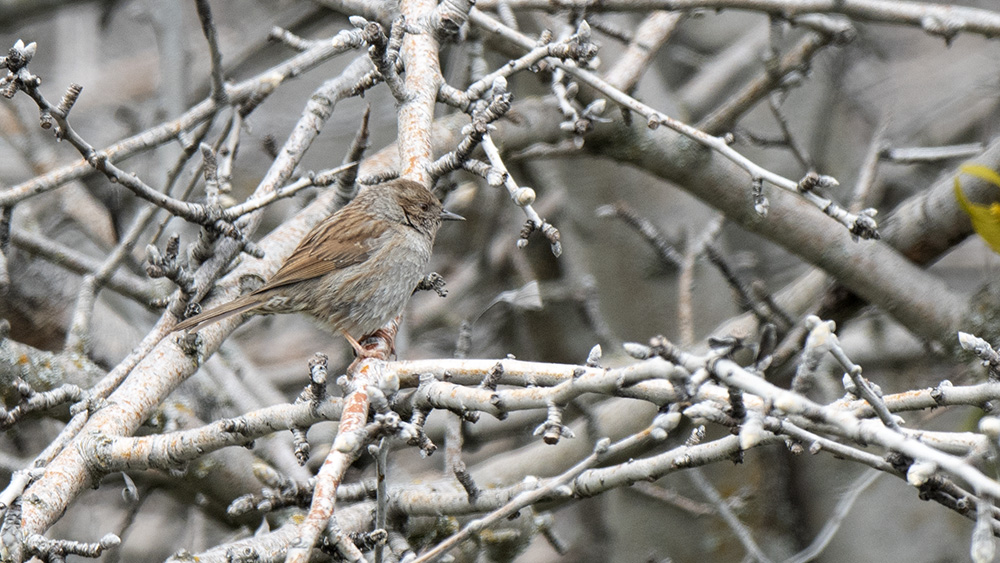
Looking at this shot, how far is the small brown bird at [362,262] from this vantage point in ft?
12.8

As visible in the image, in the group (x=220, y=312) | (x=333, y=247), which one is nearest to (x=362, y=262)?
(x=333, y=247)

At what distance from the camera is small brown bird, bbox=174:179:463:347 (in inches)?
154

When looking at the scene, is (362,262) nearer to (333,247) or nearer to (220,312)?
(333,247)

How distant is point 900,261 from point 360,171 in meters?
2.68

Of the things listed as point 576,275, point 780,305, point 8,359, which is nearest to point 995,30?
point 780,305

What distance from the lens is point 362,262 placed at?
427cm

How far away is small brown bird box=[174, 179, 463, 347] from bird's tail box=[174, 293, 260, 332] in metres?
0.18

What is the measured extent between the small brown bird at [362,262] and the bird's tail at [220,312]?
176mm

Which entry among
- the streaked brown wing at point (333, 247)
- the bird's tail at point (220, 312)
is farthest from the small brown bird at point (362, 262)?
the bird's tail at point (220, 312)

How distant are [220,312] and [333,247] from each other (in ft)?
3.23

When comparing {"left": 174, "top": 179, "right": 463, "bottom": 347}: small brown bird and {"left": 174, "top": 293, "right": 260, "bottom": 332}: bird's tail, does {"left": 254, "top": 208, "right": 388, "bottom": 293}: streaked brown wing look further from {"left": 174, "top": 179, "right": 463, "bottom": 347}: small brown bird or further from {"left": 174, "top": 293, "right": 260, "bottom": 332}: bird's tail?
{"left": 174, "top": 293, "right": 260, "bottom": 332}: bird's tail

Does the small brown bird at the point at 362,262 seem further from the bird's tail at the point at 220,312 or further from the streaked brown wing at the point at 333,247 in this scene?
the bird's tail at the point at 220,312

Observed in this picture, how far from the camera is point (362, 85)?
3234 mm

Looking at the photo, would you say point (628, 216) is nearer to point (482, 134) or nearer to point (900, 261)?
point (900, 261)
